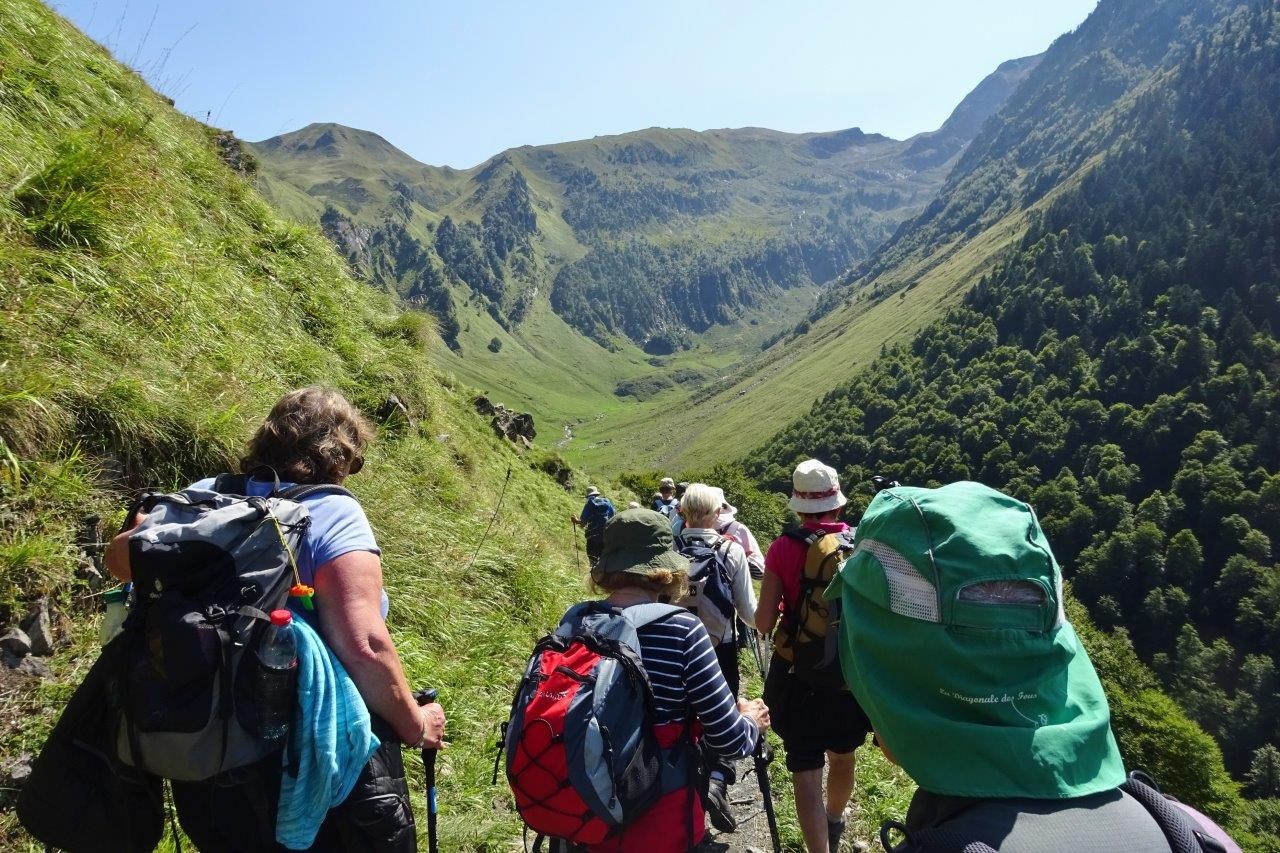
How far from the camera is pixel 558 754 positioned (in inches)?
104

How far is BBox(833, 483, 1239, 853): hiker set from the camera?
4.83ft

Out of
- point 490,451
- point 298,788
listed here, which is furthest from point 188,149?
point 298,788

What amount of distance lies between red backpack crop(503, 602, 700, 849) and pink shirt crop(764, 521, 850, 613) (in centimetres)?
158

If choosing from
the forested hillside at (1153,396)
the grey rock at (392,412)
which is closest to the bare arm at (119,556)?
the grey rock at (392,412)

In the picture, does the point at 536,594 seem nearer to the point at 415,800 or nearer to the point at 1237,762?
the point at 415,800

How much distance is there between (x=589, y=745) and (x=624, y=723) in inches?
6.6

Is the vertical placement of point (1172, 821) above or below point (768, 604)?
above

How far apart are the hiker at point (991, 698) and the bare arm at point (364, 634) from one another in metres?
1.69

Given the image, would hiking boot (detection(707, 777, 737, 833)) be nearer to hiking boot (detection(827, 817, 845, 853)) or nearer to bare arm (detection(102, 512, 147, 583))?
hiking boot (detection(827, 817, 845, 853))

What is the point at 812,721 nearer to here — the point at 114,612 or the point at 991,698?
the point at 991,698

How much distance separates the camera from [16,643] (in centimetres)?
359

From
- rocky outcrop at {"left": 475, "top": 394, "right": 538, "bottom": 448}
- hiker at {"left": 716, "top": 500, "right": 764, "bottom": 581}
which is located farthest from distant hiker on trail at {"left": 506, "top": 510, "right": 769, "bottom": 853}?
rocky outcrop at {"left": 475, "top": 394, "right": 538, "bottom": 448}

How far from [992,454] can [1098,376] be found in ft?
91.4

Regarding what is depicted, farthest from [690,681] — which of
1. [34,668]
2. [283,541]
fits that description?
[34,668]
